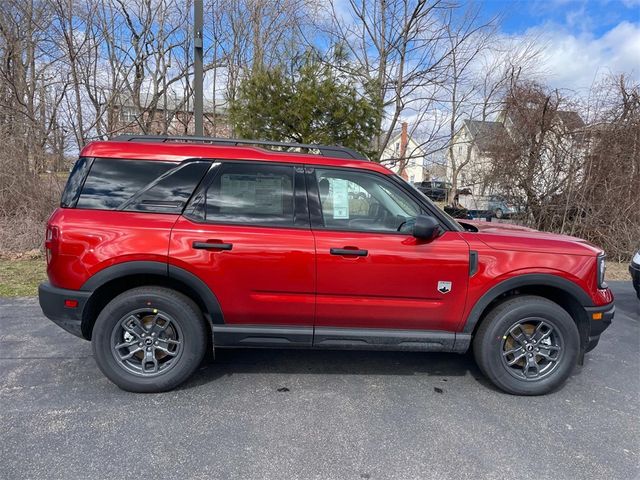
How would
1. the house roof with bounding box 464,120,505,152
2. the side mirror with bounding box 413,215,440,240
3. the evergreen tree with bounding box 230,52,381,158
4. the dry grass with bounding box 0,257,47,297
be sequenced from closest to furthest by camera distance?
the side mirror with bounding box 413,215,440,240, the dry grass with bounding box 0,257,47,297, the evergreen tree with bounding box 230,52,381,158, the house roof with bounding box 464,120,505,152

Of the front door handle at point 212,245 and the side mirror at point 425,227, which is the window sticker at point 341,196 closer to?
the side mirror at point 425,227

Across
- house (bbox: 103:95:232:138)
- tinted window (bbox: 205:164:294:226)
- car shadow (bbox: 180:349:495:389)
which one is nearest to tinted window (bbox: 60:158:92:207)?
tinted window (bbox: 205:164:294:226)

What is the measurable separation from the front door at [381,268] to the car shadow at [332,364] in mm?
677

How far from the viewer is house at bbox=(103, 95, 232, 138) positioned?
10.7 meters

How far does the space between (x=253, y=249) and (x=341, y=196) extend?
0.85 meters

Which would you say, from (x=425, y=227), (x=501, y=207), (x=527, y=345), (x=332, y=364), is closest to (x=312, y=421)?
(x=332, y=364)

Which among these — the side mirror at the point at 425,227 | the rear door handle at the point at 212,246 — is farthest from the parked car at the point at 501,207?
the rear door handle at the point at 212,246

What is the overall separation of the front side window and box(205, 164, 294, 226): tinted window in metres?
0.29

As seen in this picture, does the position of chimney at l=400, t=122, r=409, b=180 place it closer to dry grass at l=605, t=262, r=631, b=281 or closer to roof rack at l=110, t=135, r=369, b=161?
dry grass at l=605, t=262, r=631, b=281

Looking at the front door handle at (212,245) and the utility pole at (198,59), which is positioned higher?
the utility pole at (198,59)

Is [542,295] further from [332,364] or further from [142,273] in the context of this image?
[142,273]

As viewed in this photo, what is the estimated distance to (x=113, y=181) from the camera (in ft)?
9.77

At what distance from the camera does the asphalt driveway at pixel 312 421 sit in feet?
7.48

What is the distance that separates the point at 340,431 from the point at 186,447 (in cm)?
100
